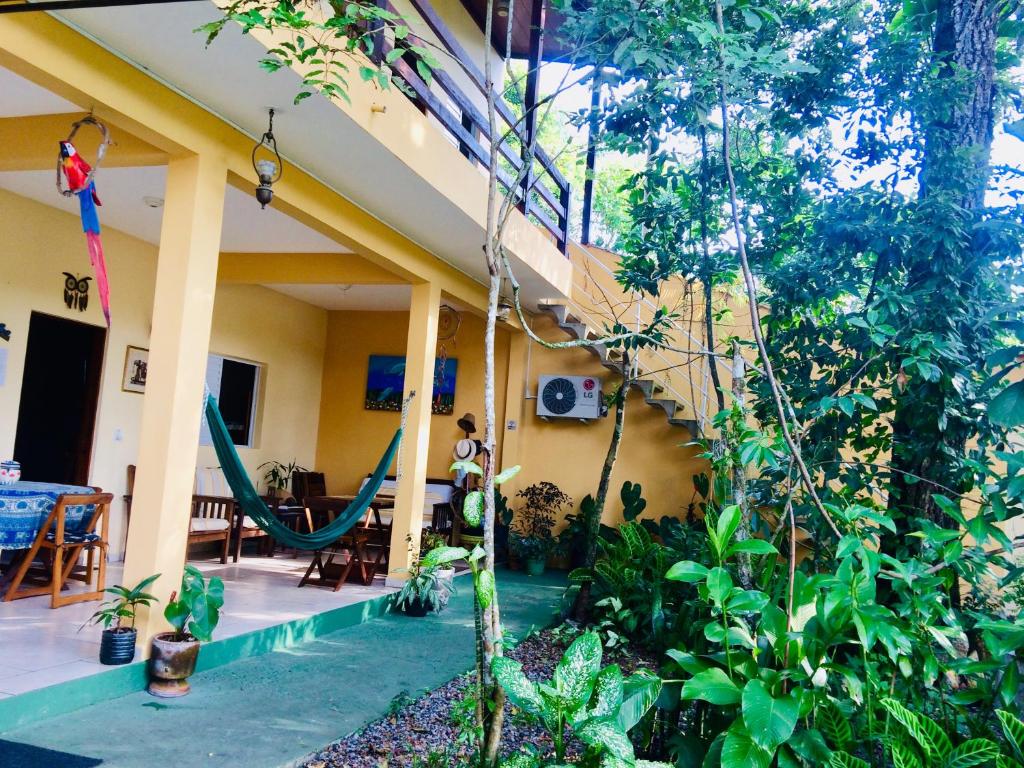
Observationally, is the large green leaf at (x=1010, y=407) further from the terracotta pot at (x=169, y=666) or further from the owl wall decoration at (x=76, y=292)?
the owl wall decoration at (x=76, y=292)

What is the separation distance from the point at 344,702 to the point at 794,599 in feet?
6.63

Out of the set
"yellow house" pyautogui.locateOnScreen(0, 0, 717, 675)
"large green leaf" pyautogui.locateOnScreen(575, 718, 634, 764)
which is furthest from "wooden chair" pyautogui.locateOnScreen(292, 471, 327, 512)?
"large green leaf" pyautogui.locateOnScreen(575, 718, 634, 764)

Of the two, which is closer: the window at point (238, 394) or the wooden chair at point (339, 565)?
the wooden chair at point (339, 565)

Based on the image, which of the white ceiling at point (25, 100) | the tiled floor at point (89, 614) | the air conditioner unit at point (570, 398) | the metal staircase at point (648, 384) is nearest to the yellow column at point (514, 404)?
the air conditioner unit at point (570, 398)

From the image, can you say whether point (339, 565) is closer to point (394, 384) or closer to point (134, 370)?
point (134, 370)

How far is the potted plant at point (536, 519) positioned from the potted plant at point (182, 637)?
4.45m

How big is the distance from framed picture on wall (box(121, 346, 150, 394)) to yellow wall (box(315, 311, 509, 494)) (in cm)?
A: 277

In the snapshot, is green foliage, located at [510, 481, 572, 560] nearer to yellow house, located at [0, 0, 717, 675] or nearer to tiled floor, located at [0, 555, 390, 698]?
yellow house, located at [0, 0, 717, 675]

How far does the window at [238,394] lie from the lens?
7449mm

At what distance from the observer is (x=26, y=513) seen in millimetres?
4148

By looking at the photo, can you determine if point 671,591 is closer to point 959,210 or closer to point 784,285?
point 784,285

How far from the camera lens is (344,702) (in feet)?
11.5

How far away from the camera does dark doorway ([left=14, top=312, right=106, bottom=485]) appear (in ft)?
19.1

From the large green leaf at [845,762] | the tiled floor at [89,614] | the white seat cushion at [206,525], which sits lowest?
the tiled floor at [89,614]
